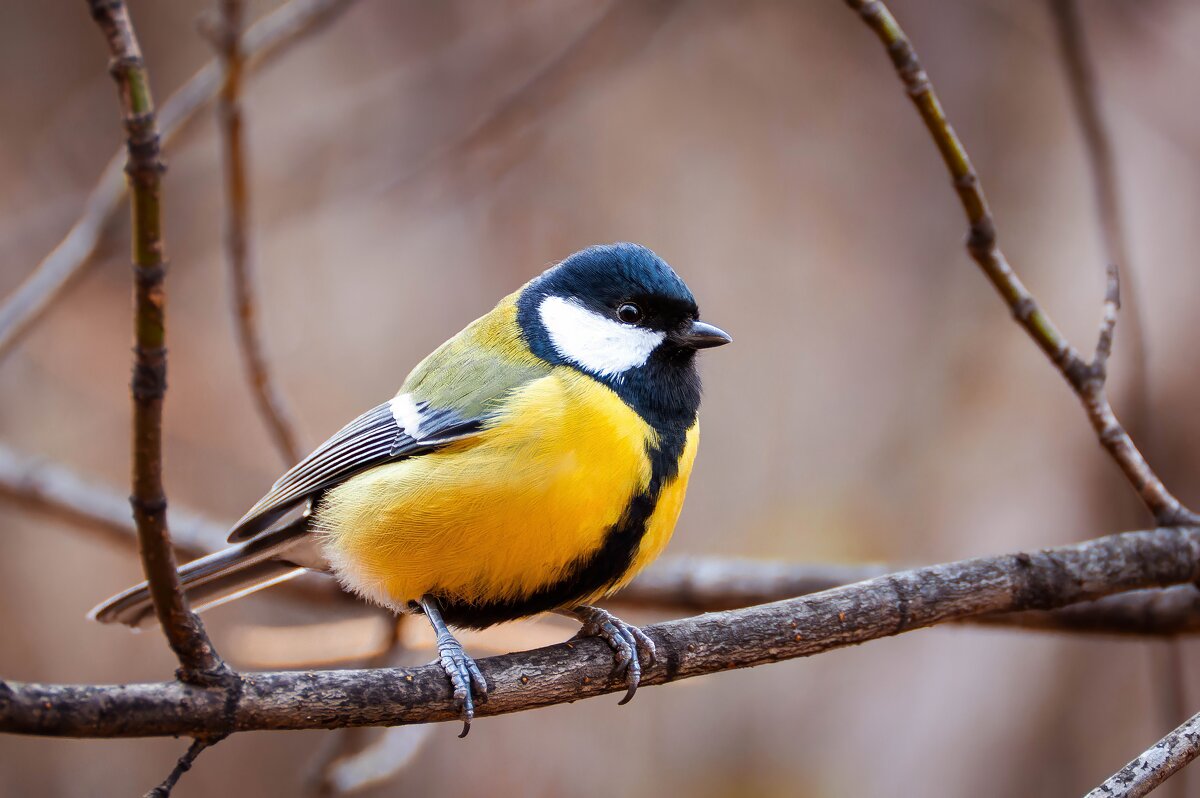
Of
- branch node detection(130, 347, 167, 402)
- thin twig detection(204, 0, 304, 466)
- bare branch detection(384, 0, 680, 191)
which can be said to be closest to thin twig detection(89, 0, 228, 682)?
branch node detection(130, 347, 167, 402)

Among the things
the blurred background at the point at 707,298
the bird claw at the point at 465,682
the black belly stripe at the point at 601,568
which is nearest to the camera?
the bird claw at the point at 465,682

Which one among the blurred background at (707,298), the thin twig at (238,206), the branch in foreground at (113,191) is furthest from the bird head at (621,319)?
the blurred background at (707,298)

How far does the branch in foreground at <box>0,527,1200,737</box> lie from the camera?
129 cm

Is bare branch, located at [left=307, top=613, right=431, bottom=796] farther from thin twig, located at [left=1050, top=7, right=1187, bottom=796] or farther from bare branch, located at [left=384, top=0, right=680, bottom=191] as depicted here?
thin twig, located at [left=1050, top=7, right=1187, bottom=796]

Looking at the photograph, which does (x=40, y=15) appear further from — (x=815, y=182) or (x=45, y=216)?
(x=815, y=182)

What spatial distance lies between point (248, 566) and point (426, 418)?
1.91ft

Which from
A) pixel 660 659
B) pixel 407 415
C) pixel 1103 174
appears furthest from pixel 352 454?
pixel 1103 174

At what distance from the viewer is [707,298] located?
4965mm

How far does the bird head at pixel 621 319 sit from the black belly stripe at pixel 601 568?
0.75 feet

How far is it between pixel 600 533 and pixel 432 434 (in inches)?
16.6

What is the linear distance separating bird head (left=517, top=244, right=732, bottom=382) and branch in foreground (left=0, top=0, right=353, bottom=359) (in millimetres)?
1241

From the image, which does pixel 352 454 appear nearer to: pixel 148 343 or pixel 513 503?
pixel 513 503

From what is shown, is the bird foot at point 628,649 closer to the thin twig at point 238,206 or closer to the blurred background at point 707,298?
the thin twig at point 238,206

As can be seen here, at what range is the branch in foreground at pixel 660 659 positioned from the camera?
129 centimetres
